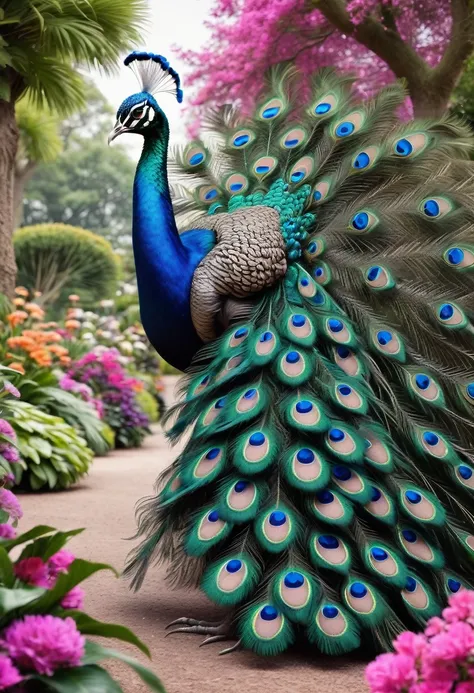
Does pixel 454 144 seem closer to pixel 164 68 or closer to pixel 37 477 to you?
pixel 164 68

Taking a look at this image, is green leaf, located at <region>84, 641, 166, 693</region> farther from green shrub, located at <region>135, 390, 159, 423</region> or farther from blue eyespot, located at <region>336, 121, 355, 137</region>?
green shrub, located at <region>135, 390, 159, 423</region>

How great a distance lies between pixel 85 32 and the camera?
7.88 meters

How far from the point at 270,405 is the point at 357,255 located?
890 millimetres

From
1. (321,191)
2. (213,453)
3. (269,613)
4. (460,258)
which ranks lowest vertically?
(269,613)

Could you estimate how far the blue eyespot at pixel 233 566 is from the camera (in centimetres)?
344

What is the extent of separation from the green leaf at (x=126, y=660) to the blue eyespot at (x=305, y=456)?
4.51 feet

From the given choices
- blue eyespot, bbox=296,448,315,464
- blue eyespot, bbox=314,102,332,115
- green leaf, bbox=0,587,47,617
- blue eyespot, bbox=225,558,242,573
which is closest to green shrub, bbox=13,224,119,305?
blue eyespot, bbox=314,102,332,115

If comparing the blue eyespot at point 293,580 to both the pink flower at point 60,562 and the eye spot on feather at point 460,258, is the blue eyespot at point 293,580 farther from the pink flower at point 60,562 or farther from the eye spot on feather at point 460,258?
the eye spot on feather at point 460,258

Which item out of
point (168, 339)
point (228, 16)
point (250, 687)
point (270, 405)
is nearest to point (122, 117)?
point (168, 339)

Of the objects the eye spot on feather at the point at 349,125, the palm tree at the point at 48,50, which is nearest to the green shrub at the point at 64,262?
the palm tree at the point at 48,50

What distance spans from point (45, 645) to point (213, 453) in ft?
5.19

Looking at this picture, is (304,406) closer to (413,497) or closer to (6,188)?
(413,497)

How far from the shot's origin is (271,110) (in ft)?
15.5

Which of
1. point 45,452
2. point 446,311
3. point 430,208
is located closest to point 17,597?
point 446,311
